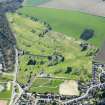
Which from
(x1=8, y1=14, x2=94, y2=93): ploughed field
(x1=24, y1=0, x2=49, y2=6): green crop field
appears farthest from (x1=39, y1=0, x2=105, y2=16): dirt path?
(x1=8, y1=14, x2=94, y2=93): ploughed field

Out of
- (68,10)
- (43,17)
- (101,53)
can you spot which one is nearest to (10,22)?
(43,17)

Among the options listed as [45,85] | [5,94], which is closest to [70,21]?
[45,85]

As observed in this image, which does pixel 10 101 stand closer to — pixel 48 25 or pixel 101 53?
pixel 101 53

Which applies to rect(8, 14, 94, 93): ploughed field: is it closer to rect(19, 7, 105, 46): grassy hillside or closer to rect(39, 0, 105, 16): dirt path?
rect(19, 7, 105, 46): grassy hillside

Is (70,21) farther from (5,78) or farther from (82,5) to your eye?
(5,78)

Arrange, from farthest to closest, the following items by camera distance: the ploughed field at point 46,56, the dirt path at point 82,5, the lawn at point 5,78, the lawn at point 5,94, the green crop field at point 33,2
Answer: the green crop field at point 33,2 → the dirt path at point 82,5 → the ploughed field at point 46,56 → the lawn at point 5,78 → the lawn at point 5,94

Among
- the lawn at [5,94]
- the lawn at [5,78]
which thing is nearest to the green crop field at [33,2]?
the lawn at [5,78]

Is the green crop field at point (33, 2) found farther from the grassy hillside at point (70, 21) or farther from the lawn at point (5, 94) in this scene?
the lawn at point (5, 94)
